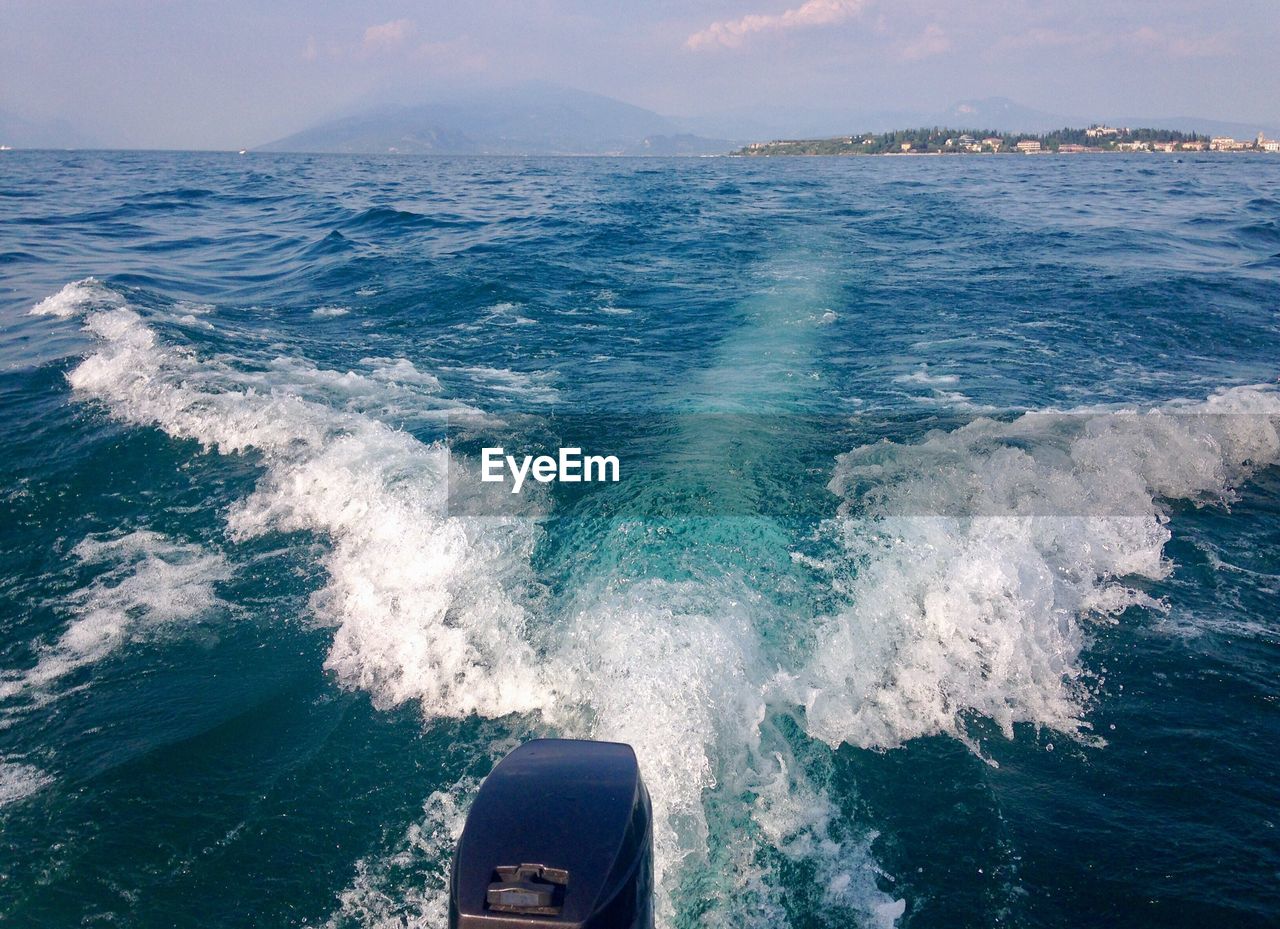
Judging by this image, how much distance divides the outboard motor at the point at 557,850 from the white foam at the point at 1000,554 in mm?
2582

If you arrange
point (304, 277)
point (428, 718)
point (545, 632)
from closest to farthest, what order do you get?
point (428, 718)
point (545, 632)
point (304, 277)

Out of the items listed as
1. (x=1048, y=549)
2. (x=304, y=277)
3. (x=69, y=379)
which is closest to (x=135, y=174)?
(x=304, y=277)

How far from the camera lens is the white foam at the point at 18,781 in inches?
183

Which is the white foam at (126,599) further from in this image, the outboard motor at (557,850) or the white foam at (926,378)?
the white foam at (926,378)

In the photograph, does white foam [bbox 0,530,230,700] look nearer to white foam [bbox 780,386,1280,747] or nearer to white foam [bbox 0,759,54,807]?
white foam [bbox 0,759,54,807]

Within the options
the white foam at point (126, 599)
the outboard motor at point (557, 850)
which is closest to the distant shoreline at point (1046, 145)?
the white foam at point (126, 599)

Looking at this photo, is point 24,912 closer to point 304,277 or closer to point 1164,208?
point 304,277

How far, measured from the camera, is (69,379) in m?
10.8

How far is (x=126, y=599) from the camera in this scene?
6457mm

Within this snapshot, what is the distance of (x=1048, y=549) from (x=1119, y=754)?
247 cm

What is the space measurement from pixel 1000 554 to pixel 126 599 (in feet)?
25.6

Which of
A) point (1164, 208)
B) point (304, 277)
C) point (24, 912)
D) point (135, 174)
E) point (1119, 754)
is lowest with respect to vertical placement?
point (24, 912)

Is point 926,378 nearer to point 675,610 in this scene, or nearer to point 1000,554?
point 1000,554

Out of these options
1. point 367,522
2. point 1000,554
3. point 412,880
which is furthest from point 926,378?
point 412,880
